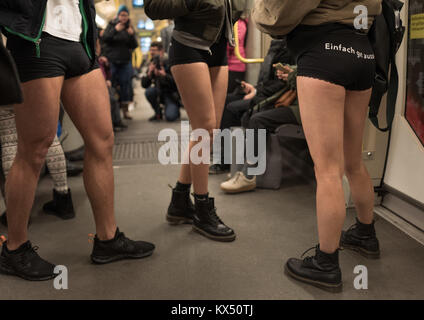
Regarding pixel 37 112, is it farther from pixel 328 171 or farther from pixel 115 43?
pixel 115 43

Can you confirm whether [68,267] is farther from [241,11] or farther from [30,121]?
[241,11]

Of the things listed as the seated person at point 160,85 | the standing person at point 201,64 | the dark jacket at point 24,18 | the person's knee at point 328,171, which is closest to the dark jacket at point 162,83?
the seated person at point 160,85

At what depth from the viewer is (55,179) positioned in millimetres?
2658

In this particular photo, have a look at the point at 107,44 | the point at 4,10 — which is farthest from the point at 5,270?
the point at 107,44

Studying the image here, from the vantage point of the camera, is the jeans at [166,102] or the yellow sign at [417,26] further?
the jeans at [166,102]

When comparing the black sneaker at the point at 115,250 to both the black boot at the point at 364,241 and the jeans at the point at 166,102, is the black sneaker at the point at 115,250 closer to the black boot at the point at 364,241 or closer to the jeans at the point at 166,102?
the black boot at the point at 364,241

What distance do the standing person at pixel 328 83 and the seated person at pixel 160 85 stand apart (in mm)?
4996

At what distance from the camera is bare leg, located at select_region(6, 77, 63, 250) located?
62.8 inches

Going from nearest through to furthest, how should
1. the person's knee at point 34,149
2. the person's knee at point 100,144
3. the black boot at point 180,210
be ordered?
the person's knee at point 34,149
the person's knee at point 100,144
the black boot at point 180,210

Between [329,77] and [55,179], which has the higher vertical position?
[329,77]

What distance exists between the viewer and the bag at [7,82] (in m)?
1.16

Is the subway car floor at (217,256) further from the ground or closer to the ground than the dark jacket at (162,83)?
closer to the ground

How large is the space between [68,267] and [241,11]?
58.6 inches
